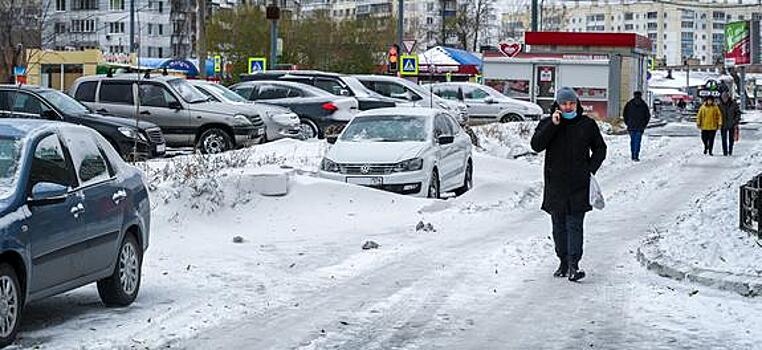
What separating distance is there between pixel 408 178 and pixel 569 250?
24.0 feet

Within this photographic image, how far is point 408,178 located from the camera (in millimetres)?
19016

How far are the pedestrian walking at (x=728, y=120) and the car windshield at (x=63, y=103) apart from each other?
15.5m

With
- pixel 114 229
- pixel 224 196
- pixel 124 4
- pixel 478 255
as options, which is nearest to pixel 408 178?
pixel 224 196

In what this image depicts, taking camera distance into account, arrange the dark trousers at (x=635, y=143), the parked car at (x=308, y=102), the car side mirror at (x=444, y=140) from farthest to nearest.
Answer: the parked car at (x=308, y=102) < the dark trousers at (x=635, y=143) < the car side mirror at (x=444, y=140)

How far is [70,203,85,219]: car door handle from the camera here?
925cm

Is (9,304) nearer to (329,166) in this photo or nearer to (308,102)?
(329,166)

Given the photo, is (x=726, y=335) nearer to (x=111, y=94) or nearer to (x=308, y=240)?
(x=308, y=240)

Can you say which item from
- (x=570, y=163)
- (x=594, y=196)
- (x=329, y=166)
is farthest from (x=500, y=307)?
(x=329, y=166)

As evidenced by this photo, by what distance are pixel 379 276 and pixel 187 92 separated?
1424cm

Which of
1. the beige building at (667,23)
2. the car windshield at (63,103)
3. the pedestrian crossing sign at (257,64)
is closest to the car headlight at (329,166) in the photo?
the car windshield at (63,103)

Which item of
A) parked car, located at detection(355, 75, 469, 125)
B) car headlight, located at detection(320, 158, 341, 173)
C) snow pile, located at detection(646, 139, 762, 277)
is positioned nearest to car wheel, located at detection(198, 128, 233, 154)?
car headlight, located at detection(320, 158, 341, 173)

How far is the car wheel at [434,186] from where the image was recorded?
64.0ft

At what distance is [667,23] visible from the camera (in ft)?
602

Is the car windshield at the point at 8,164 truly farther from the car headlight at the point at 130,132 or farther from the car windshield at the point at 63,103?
the car windshield at the point at 63,103
